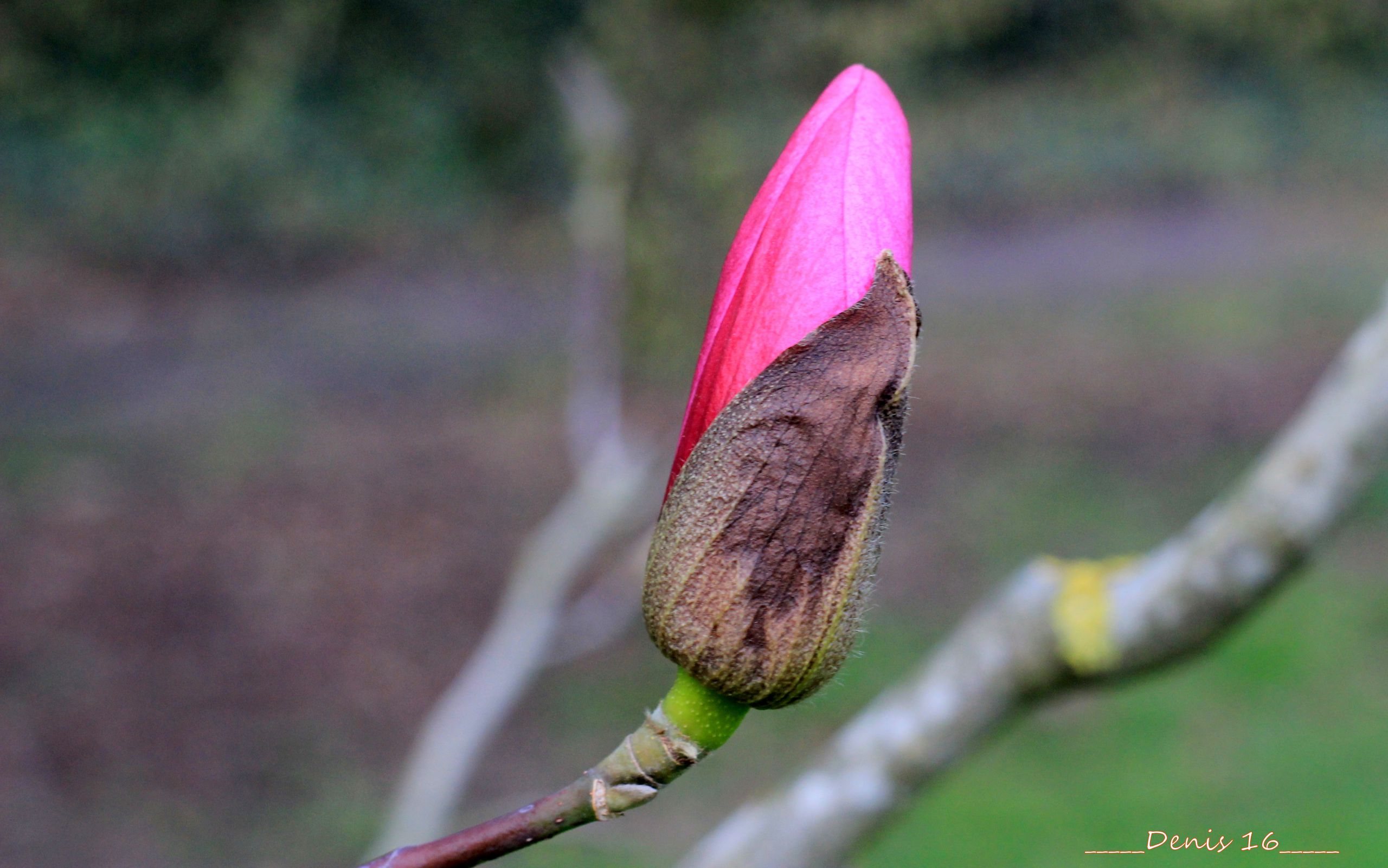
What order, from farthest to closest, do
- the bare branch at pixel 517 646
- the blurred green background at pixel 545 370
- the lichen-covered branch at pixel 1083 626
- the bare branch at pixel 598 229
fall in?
the blurred green background at pixel 545 370 < the bare branch at pixel 598 229 < the bare branch at pixel 517 646 < the lichen-covered branch at pixel 1083 626

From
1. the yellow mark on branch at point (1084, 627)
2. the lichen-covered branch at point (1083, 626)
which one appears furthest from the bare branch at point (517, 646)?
the yellow mark on branch at point (1084, 627)

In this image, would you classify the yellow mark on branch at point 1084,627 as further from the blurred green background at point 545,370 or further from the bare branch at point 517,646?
the bare branch at point 517,646

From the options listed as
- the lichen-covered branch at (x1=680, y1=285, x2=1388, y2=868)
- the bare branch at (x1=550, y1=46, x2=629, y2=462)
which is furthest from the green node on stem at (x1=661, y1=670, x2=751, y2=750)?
the bare branch at (x1=550, y1=46, x2=629, y2=462)

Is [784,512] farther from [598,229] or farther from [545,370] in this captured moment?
[545,370]

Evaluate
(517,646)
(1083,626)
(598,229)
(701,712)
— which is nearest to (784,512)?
(701,712)

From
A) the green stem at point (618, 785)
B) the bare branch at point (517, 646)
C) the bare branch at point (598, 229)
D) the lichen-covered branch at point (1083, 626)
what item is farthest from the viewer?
the bare branch at point (598, 229)

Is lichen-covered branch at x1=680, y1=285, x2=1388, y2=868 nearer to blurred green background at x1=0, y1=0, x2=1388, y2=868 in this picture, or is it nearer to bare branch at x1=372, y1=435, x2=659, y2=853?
blurred green background at x1=0, y1=0, x2=1388, y2=868
